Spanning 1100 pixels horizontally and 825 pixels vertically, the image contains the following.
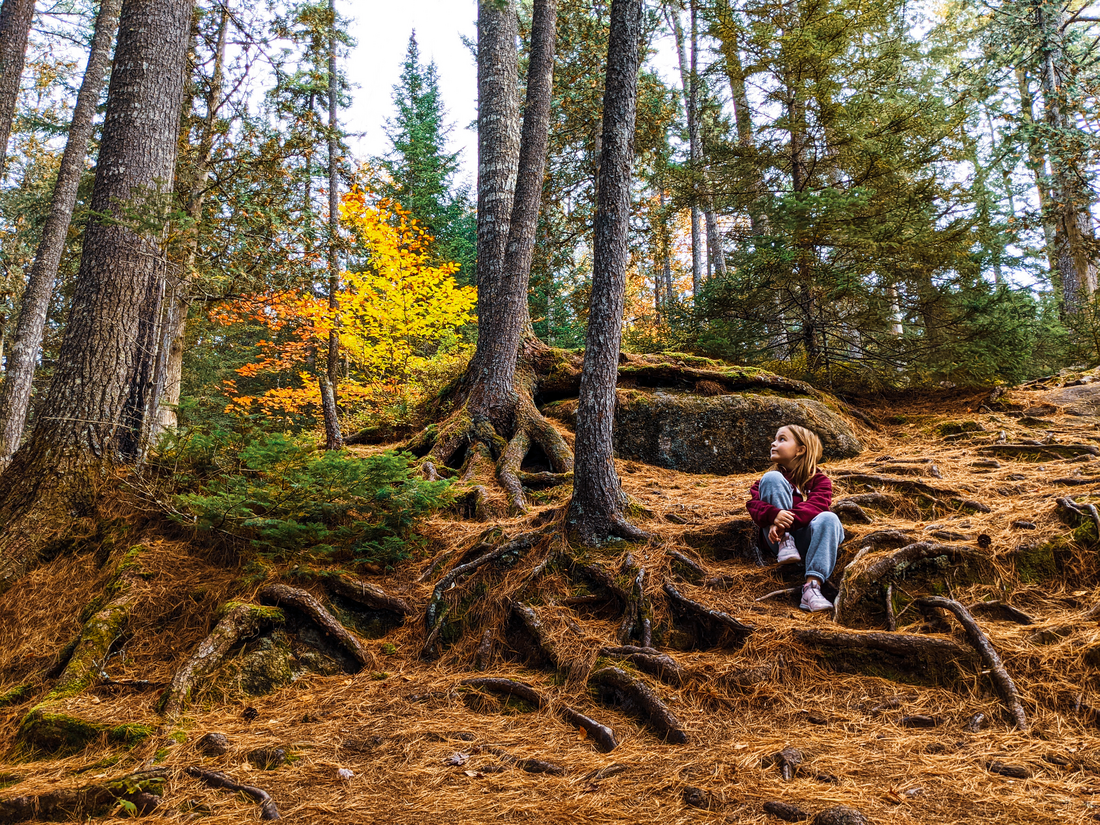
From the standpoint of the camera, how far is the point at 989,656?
293 cm

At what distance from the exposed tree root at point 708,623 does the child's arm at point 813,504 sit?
0.85m

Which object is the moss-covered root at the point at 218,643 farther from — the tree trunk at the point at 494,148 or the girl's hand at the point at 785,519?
the tree trunk at the point at 494,148

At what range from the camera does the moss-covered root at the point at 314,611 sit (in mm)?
4012

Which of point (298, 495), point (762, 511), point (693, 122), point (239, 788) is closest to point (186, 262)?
point (298, 495)

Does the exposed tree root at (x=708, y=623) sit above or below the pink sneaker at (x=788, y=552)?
below

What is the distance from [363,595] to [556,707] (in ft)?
6.16

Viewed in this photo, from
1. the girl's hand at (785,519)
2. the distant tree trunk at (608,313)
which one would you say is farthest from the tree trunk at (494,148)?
the girl's hand at (785,519)

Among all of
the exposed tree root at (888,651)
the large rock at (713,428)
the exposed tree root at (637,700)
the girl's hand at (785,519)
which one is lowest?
the exposed tree root at (637,700)

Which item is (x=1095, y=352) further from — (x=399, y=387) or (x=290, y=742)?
(x=399, y=387)

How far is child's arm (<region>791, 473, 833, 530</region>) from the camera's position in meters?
3.93

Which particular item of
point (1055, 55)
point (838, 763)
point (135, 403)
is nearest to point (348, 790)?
point (838, 763)

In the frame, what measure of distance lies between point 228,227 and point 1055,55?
48.8ft

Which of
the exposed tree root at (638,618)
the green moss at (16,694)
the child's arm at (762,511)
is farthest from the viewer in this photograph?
the child's arm at (762,511)

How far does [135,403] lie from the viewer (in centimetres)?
503
